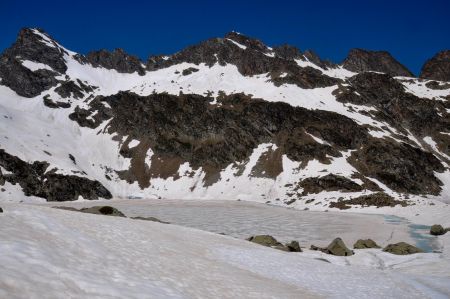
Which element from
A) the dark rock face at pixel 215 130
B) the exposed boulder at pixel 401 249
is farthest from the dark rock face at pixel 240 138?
the exposed boulder at pixel 401 249

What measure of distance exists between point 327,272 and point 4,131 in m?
153

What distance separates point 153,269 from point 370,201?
299ft

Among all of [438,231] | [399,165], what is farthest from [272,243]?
[399,165]

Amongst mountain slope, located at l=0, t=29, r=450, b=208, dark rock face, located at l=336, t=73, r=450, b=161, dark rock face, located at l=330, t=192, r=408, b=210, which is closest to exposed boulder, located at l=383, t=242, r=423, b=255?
dark rock face, located at l=330, t=192, r=408, b=210

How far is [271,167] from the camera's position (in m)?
142

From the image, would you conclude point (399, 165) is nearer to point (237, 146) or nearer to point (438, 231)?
point (237, 146)

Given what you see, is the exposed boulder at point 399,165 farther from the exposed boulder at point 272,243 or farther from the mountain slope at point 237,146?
the exposed boulder at point 272,243

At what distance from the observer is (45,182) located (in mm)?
128875

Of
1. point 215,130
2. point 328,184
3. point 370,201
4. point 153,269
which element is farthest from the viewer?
point 215,130

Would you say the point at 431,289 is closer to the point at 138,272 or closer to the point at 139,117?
the point at 138,272

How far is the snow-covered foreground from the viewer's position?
9.92m

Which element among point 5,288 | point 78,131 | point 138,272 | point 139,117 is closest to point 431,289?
point 138,272

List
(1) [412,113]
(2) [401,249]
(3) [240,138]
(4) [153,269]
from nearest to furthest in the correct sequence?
1. (4) [153,269]
2. (2) [401,249]
3. (3) [240,138]
4. (1) [412,113]

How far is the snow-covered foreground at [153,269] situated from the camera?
9.92m
